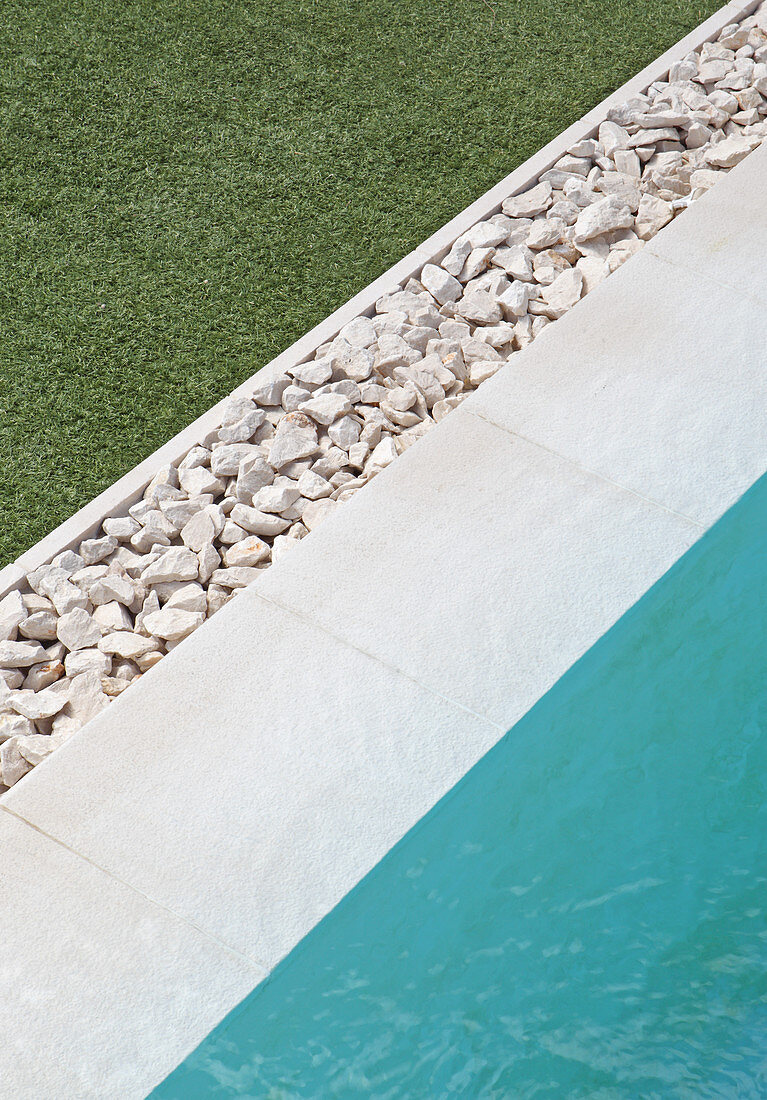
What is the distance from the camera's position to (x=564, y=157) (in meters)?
4.60

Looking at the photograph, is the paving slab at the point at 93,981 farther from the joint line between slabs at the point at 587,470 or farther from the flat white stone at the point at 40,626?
the joint line between slabs at the point at 587,470

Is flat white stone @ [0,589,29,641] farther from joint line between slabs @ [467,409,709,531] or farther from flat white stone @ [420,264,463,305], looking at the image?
flat white stone @ [420,264,463,305]

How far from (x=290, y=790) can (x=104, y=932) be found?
0.54 meters

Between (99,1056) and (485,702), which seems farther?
(485,702)

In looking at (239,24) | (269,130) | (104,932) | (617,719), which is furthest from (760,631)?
(239,24)

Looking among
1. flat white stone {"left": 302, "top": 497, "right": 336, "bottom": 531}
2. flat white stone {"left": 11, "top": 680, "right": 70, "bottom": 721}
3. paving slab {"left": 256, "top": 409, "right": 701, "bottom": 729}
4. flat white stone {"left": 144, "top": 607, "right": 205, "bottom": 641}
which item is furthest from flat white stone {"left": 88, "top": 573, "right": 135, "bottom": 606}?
flat white stone {"left": 302, "top": 497, "right": 336, "bottom": 531}

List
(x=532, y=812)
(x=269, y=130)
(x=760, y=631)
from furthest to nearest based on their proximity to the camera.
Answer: (x=269, y=130) → (x=760, y=631) → (x=532, y=812)

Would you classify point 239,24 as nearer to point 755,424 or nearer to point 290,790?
point 755,424

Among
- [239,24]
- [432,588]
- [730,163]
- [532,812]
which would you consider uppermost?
[239,24]

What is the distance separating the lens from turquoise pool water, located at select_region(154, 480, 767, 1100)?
242 centimetres

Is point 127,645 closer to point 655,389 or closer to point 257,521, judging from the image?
point 257,521

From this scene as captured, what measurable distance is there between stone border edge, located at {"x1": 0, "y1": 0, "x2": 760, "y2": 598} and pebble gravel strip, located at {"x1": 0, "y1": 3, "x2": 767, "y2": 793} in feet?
0.17

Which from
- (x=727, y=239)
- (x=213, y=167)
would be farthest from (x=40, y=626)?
(x=727, y=239)

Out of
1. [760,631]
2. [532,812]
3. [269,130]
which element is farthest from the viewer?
[269,130]
